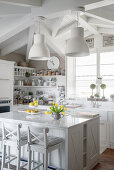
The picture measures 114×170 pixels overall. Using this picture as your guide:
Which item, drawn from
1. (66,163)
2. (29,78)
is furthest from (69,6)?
(29,78)

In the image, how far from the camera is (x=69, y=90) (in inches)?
263

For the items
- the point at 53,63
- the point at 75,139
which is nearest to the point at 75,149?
the point at 75,139

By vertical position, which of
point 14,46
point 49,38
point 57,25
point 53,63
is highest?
point 57,25

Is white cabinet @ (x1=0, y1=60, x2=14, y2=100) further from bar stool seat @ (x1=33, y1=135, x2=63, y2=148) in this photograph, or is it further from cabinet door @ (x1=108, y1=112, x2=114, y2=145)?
bar stool seat @ (x1=33, y1=135, x2=63, y2=148)

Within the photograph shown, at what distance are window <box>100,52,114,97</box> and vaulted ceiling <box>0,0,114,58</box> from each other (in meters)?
0.73

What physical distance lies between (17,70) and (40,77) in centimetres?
95

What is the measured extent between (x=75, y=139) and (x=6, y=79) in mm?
3730

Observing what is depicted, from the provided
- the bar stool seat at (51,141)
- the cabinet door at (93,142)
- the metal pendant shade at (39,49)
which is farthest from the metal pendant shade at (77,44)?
the bar stool seat at (51,141)

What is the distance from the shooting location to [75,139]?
123 inches

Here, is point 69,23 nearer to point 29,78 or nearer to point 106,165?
point 29,78

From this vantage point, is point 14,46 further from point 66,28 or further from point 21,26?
point 66,28

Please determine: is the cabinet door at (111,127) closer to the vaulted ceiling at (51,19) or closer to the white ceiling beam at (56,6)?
the vaulted ceiling at (51,19)

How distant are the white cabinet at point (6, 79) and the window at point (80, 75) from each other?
1.92m

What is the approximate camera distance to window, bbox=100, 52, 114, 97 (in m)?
6.01
